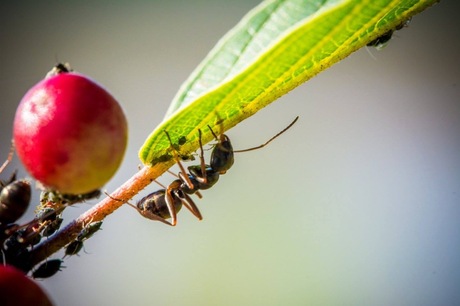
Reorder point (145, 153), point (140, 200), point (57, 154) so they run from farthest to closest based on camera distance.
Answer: point (140, 200) → point (145, 153) → point (57, 154)

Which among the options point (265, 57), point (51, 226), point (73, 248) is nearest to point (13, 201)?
point (51, 226)

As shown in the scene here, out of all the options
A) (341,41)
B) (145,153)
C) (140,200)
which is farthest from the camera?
(140,200)

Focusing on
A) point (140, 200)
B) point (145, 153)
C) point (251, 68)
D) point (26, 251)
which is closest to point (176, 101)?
point (145, 153)

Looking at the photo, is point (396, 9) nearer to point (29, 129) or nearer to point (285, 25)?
point (285, 25)

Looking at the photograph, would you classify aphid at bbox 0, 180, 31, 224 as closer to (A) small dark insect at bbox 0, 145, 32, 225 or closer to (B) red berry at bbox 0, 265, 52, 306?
(A) small dark insect at bbox 0, 145, 32, 225

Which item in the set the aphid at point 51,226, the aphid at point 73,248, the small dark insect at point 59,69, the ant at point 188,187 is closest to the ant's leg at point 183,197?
the ant at point 188,187

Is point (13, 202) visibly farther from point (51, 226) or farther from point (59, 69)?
point (59, 69)
